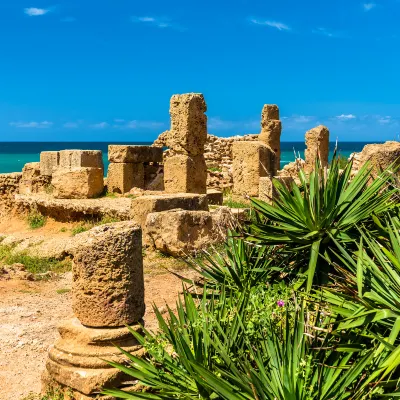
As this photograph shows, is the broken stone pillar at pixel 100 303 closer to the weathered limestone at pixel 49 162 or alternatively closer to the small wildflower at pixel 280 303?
the small wildflower at pixel 280 303

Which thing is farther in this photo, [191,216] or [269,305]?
[191,216]

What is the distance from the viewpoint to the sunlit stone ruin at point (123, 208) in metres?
4.96

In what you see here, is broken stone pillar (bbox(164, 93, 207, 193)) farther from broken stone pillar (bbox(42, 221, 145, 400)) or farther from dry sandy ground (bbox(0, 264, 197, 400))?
broken stone pillar (bbox(42, 221, 145, 400))

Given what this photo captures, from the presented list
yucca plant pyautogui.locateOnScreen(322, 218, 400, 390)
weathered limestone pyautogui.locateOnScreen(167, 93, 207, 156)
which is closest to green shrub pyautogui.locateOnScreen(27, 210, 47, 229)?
weathered limestone pyautogui.locateOnScreen(167, 93, 207, 156)

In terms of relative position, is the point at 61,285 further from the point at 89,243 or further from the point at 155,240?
the point at 89,243

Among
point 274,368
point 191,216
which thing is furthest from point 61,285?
point 274,368

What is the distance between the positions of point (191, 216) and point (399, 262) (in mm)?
6788

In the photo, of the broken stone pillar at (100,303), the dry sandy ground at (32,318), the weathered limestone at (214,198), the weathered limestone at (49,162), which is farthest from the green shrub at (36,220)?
the broken stone pillar at (100,303)

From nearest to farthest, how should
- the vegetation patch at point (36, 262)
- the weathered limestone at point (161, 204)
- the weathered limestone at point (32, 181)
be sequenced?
1. the vegetation patch at point (36, 262)
2. the weathered limestone at point (161, 204)
3. the weathered limestone at point (32, 181)

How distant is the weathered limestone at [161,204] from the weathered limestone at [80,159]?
3.60 metres

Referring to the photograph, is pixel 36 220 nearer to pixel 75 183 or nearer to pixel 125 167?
pixel 75 183

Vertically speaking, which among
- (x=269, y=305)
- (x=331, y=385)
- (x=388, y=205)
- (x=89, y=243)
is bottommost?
(x=331, y=385)

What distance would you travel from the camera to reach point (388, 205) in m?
4.30

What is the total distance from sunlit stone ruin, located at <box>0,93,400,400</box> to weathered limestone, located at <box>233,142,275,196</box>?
3 cm
